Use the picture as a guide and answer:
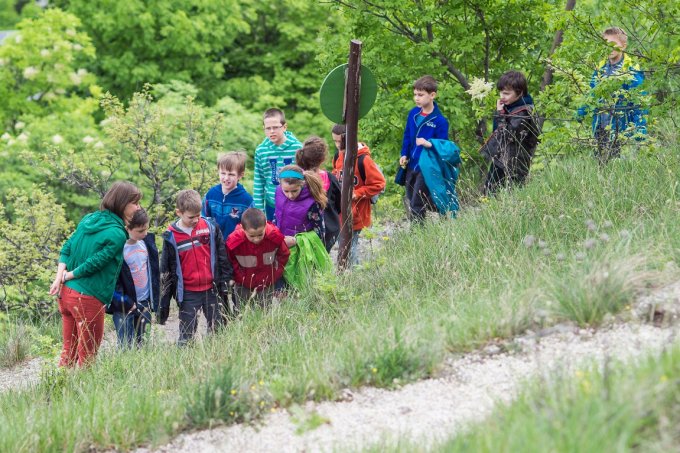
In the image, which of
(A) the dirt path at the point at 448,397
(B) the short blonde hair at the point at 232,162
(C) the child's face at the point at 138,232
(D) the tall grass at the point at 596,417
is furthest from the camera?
(B) the short blonde hair at the point at 232,162

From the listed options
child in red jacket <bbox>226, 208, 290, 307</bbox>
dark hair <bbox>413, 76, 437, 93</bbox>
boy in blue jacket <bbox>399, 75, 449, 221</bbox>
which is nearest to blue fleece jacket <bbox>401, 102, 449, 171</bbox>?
boy in blue jacket <bbox>399, 75, 449, 221</bbox>

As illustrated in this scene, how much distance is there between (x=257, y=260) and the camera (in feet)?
22.9

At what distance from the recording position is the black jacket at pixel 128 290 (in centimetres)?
677

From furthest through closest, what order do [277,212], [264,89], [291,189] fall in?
[264,89] → [277,212] → [291,189]

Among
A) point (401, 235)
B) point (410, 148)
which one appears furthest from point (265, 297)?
point (410, 148)

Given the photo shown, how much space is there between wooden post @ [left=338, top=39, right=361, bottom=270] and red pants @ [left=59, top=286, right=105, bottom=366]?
6.94 feet

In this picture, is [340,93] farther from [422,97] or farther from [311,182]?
[422,97]

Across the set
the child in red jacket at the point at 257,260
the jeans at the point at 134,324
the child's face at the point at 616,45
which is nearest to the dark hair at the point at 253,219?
the child in red jacket at the point at 257,260

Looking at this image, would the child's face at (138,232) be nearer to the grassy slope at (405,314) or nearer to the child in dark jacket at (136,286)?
the child in dark jacket at (136,286)

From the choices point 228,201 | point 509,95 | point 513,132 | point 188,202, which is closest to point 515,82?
point 509,95

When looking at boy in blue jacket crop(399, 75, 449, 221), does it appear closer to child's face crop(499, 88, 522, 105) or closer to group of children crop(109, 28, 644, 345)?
group of children crop(109, 28, 644, 345)

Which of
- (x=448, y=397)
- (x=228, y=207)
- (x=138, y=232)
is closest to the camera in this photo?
(x=448, y=397)

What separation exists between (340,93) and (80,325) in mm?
2803

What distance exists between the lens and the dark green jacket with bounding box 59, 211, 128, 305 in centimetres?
632
